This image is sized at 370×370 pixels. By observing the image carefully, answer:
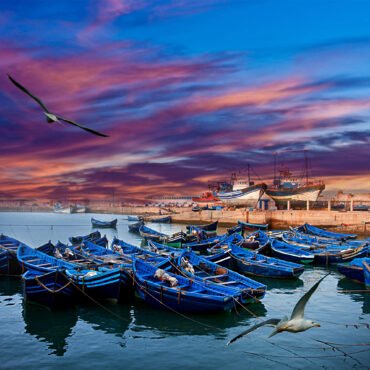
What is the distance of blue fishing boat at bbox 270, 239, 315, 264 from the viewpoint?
3519 centimetres

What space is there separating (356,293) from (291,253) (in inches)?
438

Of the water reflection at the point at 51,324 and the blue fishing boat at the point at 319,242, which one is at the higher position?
the blue fishing boat at the point at 319,242

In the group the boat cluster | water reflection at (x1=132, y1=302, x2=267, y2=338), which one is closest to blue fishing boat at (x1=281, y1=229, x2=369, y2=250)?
the boat cluster

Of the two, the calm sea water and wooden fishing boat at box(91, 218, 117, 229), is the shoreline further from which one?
the calm sea water

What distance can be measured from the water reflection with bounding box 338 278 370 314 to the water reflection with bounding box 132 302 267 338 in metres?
6.08

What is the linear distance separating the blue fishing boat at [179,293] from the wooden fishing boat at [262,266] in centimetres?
918

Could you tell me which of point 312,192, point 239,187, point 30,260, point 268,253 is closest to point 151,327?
point 30,260

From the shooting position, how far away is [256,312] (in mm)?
20828

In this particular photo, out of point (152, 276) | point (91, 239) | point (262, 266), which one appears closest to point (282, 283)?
point (262, 266)

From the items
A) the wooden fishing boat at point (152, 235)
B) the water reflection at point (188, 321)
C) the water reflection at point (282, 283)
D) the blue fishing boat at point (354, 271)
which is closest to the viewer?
the water reflection at point (188, 321)

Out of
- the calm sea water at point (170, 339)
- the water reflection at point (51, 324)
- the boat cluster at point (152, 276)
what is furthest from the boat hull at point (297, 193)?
the water reflection at point (51, 324)

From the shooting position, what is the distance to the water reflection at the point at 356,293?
→ 22688 mm

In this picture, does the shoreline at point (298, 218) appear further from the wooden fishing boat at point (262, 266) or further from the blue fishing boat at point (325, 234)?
the wooden fishing boat at point (262, 266)

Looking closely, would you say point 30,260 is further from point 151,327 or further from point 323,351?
point 323,351
